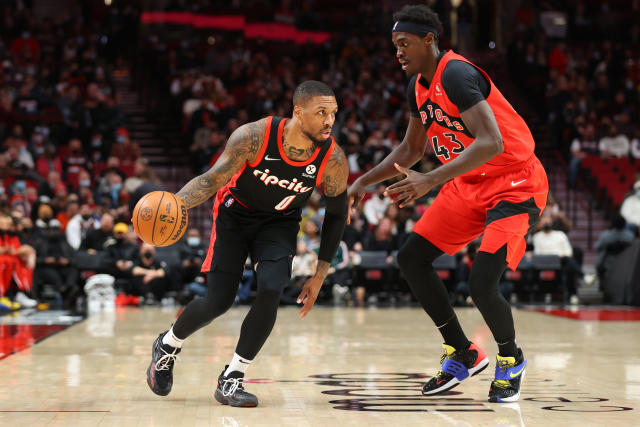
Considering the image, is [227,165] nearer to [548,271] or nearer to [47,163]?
[548,271]

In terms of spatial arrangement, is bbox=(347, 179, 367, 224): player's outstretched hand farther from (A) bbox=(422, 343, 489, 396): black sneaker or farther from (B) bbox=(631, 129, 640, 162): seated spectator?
(B) bbox=(631, 129, 640, 162): seated spectator

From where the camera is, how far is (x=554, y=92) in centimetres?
2056

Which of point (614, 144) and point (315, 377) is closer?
point (315, 377)

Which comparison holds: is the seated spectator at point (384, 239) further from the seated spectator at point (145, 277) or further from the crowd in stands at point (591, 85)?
the crowd in stands at point (591, 85)

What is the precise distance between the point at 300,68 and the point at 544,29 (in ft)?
23.2

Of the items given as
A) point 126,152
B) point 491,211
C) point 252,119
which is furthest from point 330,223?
point 252,119

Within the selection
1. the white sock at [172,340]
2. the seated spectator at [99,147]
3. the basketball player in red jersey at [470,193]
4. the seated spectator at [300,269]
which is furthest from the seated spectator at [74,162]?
the basketball player in red jersey at [470,193]

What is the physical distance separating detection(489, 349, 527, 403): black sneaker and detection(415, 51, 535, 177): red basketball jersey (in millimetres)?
996

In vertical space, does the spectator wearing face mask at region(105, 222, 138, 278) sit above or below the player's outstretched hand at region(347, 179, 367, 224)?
below

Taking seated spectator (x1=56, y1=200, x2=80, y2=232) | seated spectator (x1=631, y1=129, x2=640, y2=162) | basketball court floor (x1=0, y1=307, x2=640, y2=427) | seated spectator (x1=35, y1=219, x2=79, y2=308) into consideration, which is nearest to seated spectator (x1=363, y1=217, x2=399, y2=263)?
basketball court floor (x1=0, y1=307, x2=640, y2=427)

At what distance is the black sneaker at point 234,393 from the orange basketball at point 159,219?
797mm

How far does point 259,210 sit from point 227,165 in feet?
1.33

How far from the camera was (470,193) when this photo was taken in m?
4.91

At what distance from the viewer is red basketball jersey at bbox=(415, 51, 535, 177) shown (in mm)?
4762
